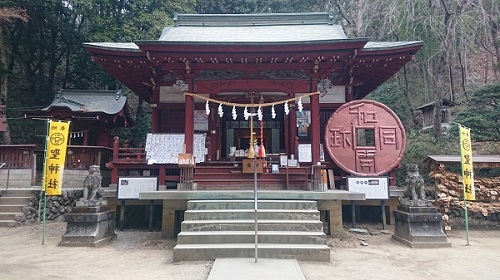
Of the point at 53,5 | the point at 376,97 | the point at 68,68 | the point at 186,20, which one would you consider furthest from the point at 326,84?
the point at 68,68

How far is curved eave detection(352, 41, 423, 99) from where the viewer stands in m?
8.94

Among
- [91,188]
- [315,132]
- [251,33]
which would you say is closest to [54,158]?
[91,188]

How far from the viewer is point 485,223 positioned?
973 centimetres

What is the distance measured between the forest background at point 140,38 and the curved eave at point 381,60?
436cm

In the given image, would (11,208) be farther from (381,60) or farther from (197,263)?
(381,60)

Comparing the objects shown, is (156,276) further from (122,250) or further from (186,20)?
(186,20)

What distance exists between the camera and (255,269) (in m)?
5.00

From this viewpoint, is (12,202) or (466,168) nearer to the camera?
(466,168)

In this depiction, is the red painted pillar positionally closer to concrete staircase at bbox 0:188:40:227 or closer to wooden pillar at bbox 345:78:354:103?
wooden pillar at bbox 345:78:354:103

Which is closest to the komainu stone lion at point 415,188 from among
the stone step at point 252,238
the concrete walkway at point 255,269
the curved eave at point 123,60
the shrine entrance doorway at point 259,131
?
the stone step at point 252,238

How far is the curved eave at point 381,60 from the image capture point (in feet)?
29.3

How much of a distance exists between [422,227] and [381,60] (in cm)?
493

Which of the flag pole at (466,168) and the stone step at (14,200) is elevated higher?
the flag pole at (466,168)

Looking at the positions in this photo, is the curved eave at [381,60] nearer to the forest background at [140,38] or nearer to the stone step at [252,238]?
the forest background at [140,38]
